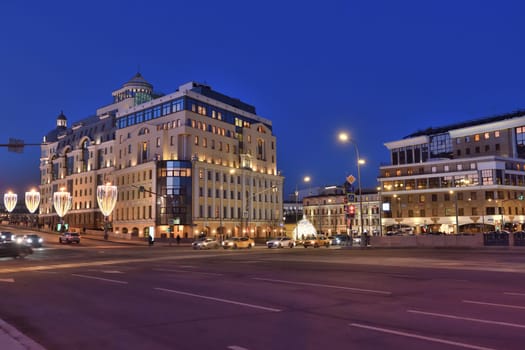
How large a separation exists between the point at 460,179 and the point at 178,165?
57922mm

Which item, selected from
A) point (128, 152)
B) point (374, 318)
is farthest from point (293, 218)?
point (374, 318)

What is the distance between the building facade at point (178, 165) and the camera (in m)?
88.9

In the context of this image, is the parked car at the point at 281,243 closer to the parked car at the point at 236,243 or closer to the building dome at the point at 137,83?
the parked car at the point at 236,243

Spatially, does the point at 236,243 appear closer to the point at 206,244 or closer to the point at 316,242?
the point at 206,244

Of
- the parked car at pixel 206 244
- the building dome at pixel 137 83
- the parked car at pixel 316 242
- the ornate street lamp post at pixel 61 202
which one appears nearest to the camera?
the parked car at pixel 206 244

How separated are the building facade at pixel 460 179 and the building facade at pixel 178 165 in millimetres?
28397

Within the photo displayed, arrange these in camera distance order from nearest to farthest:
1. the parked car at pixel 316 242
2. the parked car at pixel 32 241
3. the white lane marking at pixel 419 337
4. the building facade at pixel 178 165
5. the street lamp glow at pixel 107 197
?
the white lane marking at pixel 419 337
the parked car at pixel 32 241
the parked car at pixel 316 242
the street lamp glow at pixel 107 197
the building facade at pixel 178 165

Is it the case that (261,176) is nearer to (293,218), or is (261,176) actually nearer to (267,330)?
(293,218)

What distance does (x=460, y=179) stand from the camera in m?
101

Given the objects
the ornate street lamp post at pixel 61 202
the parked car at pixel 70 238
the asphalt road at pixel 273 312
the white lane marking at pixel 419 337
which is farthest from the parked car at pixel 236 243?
the white lane marking at pixel 419 337

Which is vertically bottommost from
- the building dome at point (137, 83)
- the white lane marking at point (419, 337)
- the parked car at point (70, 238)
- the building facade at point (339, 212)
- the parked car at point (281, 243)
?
the parked car at point (281, 243)

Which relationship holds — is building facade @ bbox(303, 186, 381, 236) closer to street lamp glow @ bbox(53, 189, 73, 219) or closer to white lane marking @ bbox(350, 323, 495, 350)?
street lamp glow @ bbox(53, 189, 73, 219)

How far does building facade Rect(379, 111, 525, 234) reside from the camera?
96.6m

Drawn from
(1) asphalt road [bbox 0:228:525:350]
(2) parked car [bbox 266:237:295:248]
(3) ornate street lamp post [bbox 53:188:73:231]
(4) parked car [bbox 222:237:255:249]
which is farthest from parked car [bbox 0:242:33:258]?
(3) ornate street lamp post [bbox 53:188:73:231]
